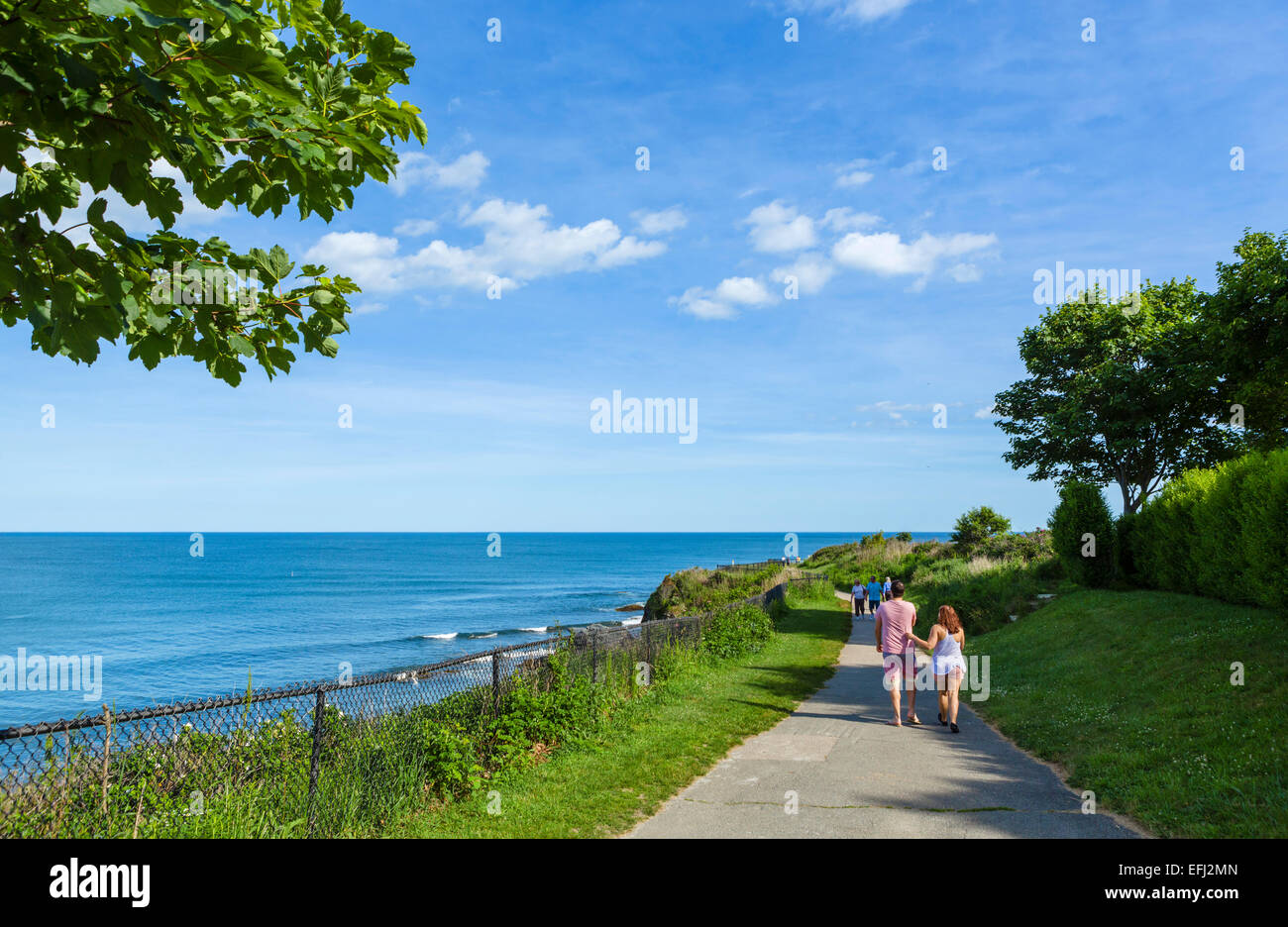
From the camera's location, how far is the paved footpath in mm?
6277

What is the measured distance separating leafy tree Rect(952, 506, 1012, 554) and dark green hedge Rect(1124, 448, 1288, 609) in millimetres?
25537

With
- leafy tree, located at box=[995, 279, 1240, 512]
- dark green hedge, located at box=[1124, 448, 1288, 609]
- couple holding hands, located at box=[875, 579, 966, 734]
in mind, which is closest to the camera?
dark green hedge, located at box=[1124, 448, 1288, 609]

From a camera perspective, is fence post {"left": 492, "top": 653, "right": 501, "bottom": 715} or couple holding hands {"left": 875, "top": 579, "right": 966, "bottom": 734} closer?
fence post {"left": 492, "top": 653, "right": 501, "bottom": 715}

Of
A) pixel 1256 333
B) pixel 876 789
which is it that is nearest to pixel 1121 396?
pixel 1256 333

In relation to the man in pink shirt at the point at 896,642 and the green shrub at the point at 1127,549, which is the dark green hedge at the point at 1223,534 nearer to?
the green shrub at the point at 1127,549

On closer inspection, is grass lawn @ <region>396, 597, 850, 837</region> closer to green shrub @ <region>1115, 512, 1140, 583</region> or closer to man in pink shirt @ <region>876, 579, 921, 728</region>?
man in pink shirt @ <region>876, 579, 921, 728</region>

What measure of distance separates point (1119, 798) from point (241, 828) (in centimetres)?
735

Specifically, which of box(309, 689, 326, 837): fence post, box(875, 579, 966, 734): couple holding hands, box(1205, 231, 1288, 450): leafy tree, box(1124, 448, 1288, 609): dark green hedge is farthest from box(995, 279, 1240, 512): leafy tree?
box(309, 689, 326, 837): fence post

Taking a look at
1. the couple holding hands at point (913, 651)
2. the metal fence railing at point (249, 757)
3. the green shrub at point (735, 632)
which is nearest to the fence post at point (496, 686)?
the metal fence railing at point (249, 757)

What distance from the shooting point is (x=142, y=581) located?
90625 mm

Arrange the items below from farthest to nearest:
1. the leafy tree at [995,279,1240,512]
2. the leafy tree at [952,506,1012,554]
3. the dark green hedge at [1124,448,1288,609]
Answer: the leafy tree at [952,506,1012,554], the leafy tree at [995,279,1240,512], the dark green hedge at [1124,448,1288,609]

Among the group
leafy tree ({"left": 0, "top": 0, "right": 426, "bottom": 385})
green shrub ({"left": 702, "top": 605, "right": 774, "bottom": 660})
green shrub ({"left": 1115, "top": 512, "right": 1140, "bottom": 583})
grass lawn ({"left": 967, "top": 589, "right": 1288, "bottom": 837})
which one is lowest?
green shrub ({"left": 702, "top": 605, "right": 774, "bottom": 660})

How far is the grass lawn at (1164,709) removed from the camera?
6.31m
